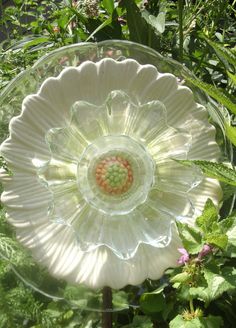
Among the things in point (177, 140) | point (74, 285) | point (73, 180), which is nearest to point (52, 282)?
point (74, 285)

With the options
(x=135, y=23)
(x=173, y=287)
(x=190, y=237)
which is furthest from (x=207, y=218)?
(x=135, y=23)

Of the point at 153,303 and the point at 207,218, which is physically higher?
the point at 207,218

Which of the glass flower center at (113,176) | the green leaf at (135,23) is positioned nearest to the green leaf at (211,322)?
the glass flower center at (113,176)

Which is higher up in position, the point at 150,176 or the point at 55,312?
the point at 150,176

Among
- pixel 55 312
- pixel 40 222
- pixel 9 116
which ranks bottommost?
pixel 55 312

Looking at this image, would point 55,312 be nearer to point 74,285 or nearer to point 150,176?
point 74,285

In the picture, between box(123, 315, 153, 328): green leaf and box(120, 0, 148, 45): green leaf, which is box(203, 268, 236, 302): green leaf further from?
box(120, 0, 148, 45): green leaf

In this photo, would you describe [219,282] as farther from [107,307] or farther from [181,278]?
[107,307]
